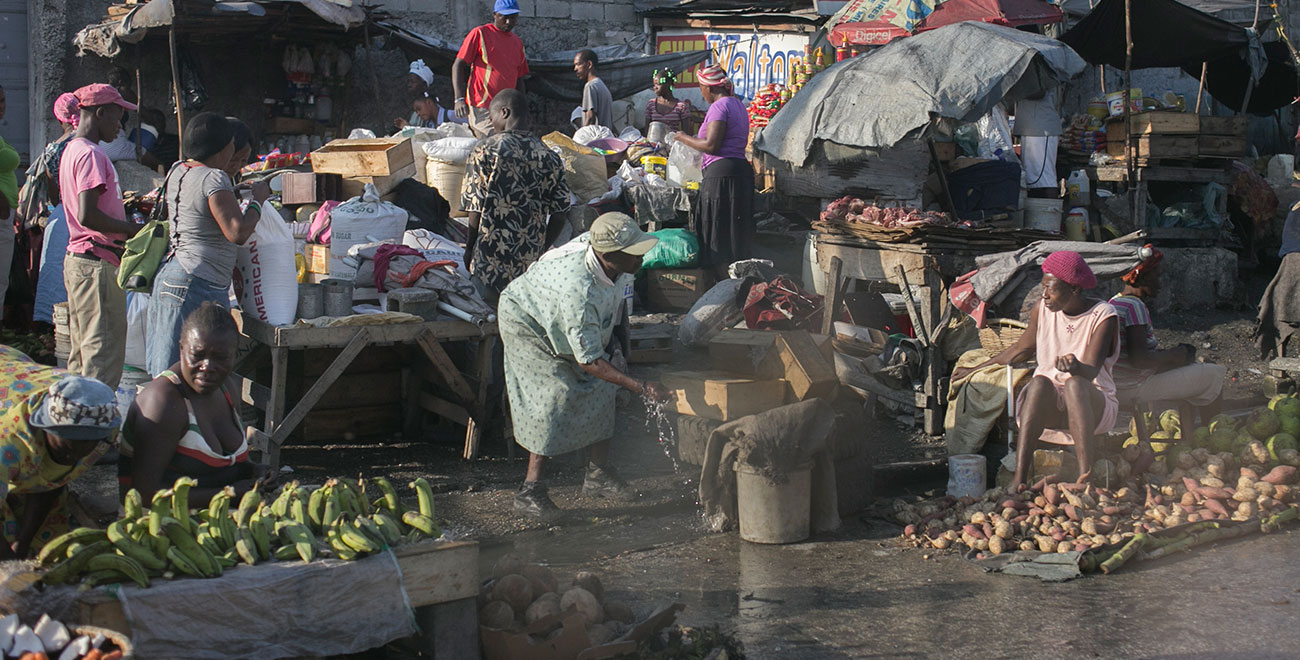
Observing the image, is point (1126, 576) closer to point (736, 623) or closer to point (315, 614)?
point (736, 623)

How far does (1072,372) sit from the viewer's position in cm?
605

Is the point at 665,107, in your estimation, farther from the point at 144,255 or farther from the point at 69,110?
the point at 144,255

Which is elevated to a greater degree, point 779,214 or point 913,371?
point 779,214

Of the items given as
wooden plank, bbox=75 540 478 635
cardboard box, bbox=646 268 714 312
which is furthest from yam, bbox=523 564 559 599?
cardboard box, bbox=646 268 714 312

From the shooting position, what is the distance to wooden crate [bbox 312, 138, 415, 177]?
365 inches

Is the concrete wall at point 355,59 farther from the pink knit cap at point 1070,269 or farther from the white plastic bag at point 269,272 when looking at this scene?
the pink knit cap at point 1070,269

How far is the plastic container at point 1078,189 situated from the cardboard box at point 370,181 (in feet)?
21.0

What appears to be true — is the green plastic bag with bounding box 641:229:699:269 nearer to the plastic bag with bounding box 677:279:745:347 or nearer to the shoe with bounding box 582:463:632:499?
the plastic bag with bounding box 677:279:745:347

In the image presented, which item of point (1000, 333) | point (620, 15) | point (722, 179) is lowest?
point (1000, 333)

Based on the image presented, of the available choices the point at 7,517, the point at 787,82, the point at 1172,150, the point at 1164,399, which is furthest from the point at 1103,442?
the point at 787,82

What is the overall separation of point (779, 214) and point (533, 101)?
425 centimetres

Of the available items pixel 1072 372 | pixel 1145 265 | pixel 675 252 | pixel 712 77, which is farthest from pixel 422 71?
pixel 1072 372

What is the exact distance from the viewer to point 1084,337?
6180mm

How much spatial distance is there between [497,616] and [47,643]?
4.52ft
